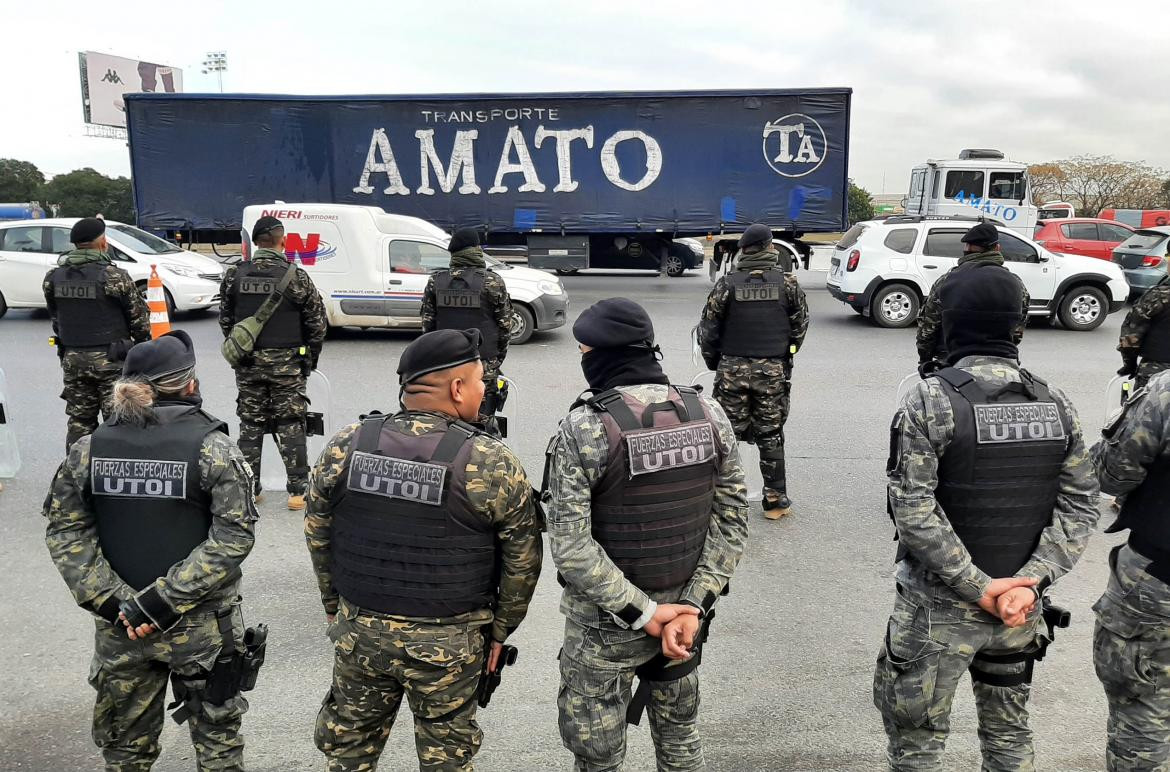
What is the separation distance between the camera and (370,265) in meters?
11.5

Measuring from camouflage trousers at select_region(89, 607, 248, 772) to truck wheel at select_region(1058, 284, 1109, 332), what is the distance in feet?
43.6

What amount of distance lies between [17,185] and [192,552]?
49.3m

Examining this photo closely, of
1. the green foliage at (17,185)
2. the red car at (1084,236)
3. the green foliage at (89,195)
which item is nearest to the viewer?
the red car at (1084,236)

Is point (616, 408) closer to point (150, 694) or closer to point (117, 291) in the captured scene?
point (150, 694)

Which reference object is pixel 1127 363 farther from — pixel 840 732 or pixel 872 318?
pixel 872 318

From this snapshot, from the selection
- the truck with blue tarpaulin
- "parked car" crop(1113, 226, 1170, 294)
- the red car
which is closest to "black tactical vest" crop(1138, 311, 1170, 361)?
the truck with blue tarpaulin

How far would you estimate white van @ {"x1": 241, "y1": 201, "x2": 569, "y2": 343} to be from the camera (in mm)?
11469

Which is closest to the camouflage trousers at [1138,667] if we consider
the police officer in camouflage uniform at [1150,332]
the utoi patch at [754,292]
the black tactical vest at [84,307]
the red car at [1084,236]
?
the utoi patch at [754,292]

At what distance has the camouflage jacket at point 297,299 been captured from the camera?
229 inches

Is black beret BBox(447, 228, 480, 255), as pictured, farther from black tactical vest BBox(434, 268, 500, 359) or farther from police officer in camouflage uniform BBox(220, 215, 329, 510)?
police officer in camouflage uniform BBox(220, 215, 329, 510)

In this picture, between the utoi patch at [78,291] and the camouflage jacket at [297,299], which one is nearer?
the camouflage jacket at [297,299]

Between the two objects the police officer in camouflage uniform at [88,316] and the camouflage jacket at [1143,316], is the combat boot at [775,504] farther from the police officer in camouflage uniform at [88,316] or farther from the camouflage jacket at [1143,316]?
the police officer in camouflage uniform at [88,316]

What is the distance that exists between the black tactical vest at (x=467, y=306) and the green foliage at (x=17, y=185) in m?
45.0

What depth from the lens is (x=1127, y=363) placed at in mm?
5879
